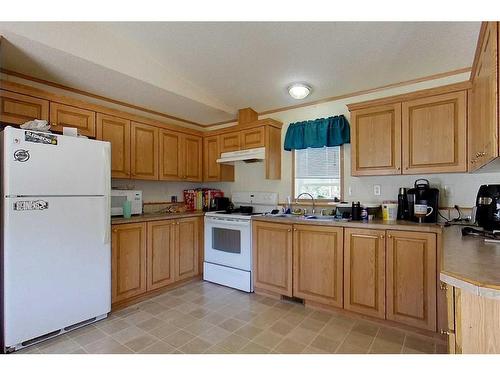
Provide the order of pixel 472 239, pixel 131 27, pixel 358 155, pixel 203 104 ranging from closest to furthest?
pixel 472 239, pixel 131 27, pixel 358 155, pixel 203 104

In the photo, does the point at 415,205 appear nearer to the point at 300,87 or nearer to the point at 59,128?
the point at 300,87

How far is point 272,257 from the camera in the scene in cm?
291

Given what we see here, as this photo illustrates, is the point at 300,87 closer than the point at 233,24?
No

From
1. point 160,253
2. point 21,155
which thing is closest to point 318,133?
point 160,253

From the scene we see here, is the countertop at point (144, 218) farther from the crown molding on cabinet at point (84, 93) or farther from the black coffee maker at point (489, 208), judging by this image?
the black coffee maker at point (489, 208)

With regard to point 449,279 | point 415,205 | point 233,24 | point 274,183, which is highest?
point 233,24

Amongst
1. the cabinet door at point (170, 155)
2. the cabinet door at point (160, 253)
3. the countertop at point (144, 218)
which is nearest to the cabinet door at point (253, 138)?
the cabinet door at point (170, 155)

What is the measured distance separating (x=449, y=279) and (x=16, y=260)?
264 cm

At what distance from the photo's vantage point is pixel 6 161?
1868mm

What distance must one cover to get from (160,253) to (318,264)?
1.79 meters

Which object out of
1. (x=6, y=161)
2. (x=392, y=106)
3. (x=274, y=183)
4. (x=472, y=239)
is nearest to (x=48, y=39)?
(x=6, y=161)

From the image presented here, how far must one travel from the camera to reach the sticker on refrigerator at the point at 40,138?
1947 mm

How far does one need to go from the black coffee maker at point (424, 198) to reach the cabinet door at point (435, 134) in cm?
19

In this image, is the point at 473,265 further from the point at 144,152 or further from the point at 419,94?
the point at 144,152
